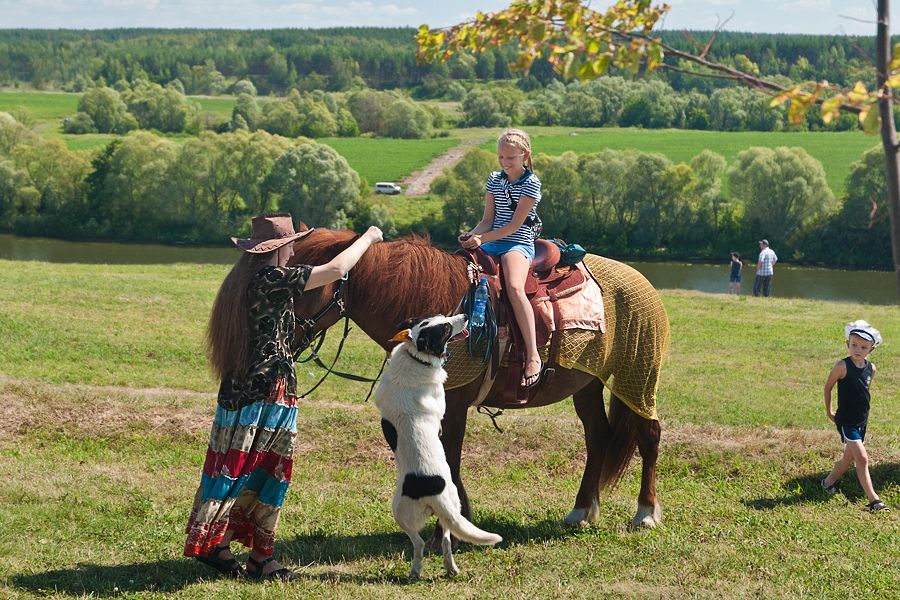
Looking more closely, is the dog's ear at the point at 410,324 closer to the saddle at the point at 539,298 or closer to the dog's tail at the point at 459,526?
the saddle at the point at 539,298

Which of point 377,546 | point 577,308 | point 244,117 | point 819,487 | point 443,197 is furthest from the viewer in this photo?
point 244,117

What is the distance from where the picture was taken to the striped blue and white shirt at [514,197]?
649 cm

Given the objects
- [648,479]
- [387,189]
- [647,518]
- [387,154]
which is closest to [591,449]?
[648,479]

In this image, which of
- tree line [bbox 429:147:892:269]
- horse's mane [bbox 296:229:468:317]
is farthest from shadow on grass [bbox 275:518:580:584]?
tree line [bbox 429:147:892:269]

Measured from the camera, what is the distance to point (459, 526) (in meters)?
5.56

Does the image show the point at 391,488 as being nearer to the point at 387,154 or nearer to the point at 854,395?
the point at 854,395

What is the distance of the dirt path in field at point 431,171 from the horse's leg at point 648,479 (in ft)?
203

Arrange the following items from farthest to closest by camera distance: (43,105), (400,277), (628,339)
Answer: (43,105) < (628,339) < (400,277)

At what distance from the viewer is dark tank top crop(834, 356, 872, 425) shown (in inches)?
315

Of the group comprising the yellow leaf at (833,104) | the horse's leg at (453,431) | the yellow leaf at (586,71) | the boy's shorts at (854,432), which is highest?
the yellow leaf at (586,71)

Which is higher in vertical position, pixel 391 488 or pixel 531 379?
pixel 531 379

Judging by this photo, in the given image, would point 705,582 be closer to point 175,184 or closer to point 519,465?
point 519,465

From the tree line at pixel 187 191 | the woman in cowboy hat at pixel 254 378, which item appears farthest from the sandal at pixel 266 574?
the tree line at pixel 187 191

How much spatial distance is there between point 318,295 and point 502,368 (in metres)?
1.46
